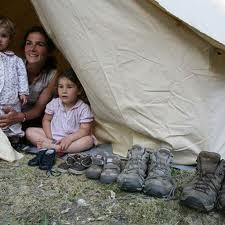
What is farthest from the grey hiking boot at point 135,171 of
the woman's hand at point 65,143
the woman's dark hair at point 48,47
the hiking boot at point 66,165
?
→ the woman's dark hair at point 48,47

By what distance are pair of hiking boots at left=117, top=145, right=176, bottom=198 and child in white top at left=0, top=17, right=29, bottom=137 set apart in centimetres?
63

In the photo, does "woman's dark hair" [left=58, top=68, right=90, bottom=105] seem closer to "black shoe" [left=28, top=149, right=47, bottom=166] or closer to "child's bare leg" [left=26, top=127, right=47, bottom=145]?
"child's bare leg" [left=26, top=127, right=47, bottom=145]

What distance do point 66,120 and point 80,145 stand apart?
160 millimetres

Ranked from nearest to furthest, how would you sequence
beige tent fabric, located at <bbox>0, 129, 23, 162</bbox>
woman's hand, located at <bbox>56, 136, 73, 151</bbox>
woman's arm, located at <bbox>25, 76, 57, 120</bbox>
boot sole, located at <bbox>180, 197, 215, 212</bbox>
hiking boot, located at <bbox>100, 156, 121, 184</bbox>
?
boot sole, located at <bbox>180, 197, 215, 212</bbox>
hiking boot, located at <bbox>100, 156, 121, 184</bbox>
beige tent fabric, located at <bbox>0, 129, 23, 162</bbox>
woman's hand, located at <bbox>56, 136, 73, 151</bbox>
woman's arm, located at <bbox>25, 76, 57, 120</bbox>

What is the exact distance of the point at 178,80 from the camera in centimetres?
201

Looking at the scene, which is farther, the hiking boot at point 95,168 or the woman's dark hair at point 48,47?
the woman's dark hair at point 48,47

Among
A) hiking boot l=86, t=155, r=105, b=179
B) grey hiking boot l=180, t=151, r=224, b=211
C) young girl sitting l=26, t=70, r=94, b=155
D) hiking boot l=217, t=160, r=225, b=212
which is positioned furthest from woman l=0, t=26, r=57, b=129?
hiking boot l=217, t=160, r=225, b=212

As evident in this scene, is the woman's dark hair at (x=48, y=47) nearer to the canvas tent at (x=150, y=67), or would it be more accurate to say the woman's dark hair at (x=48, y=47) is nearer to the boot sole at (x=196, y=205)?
the canvas tent at (x=150, y=67)

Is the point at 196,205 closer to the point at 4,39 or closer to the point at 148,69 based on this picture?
the point at 148,69

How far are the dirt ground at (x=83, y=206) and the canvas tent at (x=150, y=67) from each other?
10.6 inches

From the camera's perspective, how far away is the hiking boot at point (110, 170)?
1.86 meters

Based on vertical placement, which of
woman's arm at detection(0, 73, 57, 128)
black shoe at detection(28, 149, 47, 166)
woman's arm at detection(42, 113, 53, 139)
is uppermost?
woman's arm at detection(0, 73, 57, 128)

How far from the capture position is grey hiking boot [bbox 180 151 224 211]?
1.64 meters

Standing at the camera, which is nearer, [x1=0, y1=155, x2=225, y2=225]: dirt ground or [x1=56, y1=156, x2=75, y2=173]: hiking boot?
[x1=0, y1=155, x2=225, y2=225]: dirt ground
